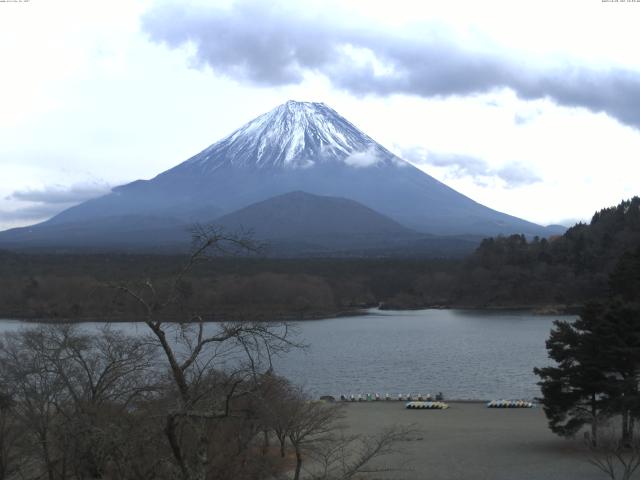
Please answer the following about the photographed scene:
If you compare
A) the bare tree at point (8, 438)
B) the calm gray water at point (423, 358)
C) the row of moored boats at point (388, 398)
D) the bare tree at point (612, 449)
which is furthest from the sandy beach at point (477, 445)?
the bare tree at point (8, 438)

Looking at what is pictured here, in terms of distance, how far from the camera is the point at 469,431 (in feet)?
55.0

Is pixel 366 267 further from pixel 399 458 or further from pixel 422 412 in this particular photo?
pixel 399 458

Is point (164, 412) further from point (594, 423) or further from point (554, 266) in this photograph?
point (554, 266)

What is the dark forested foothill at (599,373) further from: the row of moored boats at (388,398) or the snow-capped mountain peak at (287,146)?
the snow-capped mountain peak at (287,146)

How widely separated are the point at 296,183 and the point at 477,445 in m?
149

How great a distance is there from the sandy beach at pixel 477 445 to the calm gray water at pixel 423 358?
3003 mm

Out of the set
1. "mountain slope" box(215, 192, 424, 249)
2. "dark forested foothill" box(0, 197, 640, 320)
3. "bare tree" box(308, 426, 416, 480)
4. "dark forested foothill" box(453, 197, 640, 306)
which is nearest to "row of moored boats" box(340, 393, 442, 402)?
"bare tree" box(308, 426, 416, 480)

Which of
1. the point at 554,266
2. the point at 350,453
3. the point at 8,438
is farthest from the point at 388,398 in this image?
the point at 554,266

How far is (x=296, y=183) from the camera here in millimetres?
162625

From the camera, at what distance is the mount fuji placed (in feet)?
506

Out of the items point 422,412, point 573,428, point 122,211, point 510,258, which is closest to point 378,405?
point 422,412

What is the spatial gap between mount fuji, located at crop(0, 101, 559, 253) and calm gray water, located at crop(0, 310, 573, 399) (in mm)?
104397

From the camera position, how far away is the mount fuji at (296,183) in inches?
6073

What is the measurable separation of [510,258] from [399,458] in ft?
174
